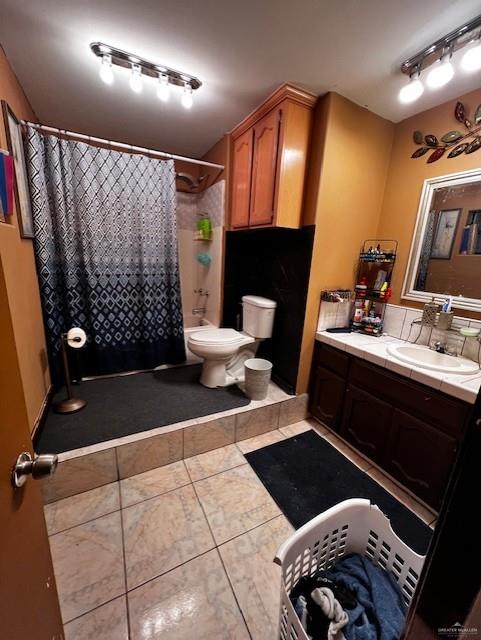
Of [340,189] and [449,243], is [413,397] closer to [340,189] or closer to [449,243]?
[449,243]

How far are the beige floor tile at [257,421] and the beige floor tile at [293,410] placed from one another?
51 mm

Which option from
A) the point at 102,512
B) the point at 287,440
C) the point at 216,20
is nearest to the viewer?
the point at 216,20

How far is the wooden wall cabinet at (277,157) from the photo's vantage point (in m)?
1.73

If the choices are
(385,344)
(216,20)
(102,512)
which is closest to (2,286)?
(102,512)

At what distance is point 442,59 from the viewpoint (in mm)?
1355

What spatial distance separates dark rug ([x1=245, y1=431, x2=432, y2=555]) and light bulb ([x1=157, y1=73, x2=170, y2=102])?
244 cm

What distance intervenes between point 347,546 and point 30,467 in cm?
117

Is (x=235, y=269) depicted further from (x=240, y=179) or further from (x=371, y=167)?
(x=371, y=167)

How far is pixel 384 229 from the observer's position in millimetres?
2072

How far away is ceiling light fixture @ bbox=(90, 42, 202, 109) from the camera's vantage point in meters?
1.44

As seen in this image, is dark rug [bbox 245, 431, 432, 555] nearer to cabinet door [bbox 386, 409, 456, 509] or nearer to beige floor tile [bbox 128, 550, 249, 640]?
cabinet door [bbox 386, 409, 456, 509]

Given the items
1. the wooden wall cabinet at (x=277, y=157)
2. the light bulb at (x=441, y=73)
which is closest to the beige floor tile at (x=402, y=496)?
the wooden wall cabinet at (x=277, y=157)

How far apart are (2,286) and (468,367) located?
6.82ft

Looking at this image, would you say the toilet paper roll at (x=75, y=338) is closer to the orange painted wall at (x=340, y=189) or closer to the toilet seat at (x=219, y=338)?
the toilet seat at (x=219, y=338)
